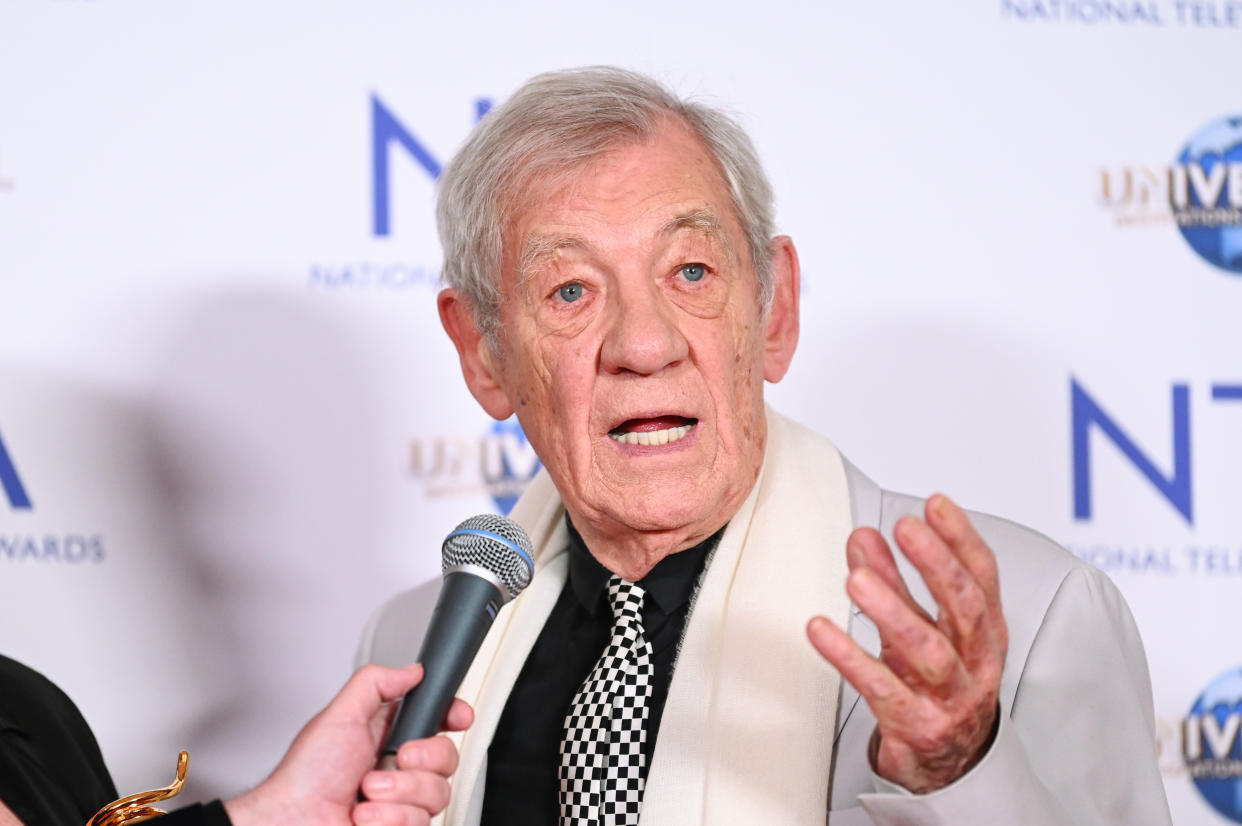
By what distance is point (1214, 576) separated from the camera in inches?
90.7

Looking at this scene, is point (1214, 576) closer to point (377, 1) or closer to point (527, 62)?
point (527, 62)

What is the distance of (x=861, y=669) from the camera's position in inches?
43.4

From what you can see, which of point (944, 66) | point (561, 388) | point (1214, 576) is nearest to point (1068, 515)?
point (1214, 576)

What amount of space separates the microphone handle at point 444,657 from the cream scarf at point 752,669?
427 millimetres

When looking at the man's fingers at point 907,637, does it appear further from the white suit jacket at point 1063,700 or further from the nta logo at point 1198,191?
the nta logo at point 1198,191

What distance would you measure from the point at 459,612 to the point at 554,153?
0.75 m

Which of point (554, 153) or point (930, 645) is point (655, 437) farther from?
point (930, 645)

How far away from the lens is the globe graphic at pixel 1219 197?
236 cm

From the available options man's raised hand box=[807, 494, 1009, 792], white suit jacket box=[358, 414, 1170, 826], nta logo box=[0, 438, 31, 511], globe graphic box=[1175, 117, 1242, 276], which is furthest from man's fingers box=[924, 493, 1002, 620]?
nta logo box=[0, 438, 31, 511]

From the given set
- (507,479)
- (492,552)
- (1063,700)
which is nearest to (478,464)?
(507,479)

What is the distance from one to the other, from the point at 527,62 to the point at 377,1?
0.99ft

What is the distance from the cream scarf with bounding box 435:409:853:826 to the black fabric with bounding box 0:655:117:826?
18.6 inches

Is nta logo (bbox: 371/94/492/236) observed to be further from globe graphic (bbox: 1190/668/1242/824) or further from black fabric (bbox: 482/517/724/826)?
globe graphic (bbox: 1190/668/1242/824)

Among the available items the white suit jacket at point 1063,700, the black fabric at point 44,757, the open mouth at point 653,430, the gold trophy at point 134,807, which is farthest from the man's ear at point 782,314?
the black fabric at point 44,757
